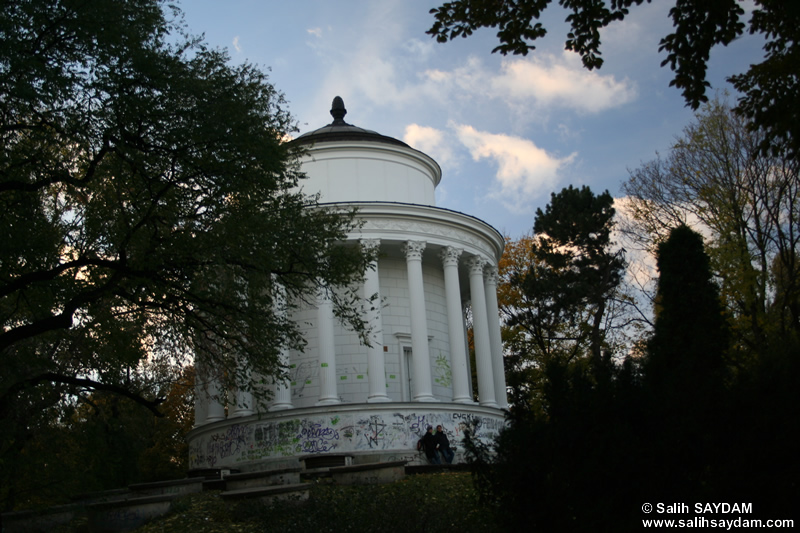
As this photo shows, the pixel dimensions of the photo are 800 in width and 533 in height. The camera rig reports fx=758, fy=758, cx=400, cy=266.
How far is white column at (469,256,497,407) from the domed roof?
651cm

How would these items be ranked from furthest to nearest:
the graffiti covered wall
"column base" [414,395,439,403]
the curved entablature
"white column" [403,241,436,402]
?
1. the curved entablature
2. "white column" [403,241,436,402]
3. "column base" [414,395,439,403]
4. the graffiti covered wall

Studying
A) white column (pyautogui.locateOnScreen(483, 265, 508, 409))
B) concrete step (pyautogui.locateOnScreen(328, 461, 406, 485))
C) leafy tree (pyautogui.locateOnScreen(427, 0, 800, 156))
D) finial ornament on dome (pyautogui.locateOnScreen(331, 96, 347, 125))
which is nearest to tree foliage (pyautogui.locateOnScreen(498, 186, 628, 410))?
white column (pyautogui.locateOnScreen(483, 265, 508, 409))

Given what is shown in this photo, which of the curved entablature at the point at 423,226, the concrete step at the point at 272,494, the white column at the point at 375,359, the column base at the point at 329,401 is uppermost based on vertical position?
the curved entablature at the point at 423,226

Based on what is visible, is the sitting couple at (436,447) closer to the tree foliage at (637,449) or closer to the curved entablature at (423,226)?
the curved entablature at (423,226)

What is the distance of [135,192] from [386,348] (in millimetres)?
16514

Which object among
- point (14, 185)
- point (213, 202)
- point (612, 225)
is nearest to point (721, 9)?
point (213, 202)

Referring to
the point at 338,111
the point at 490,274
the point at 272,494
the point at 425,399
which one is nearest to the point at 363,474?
the point at 272,494

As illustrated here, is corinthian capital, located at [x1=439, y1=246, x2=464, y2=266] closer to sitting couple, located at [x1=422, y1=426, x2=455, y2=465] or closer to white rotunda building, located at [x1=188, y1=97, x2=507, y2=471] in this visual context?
white rotunda building, located at [x1=188, y1=97, x2=507, y2=471]

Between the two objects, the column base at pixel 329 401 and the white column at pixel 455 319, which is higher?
the white column at pixel 455 319

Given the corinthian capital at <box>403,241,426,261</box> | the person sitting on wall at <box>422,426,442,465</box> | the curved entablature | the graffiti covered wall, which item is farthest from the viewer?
the corinthian capital at <box>403,241,426,261</box>

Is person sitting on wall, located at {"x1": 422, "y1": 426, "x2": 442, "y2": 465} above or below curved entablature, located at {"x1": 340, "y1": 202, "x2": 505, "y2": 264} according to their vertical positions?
below

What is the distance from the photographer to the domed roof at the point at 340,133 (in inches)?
1276

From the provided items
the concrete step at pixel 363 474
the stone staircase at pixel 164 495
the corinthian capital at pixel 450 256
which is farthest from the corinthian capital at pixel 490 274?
the concrete step at pixel 363 474

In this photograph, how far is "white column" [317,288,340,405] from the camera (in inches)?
1059
